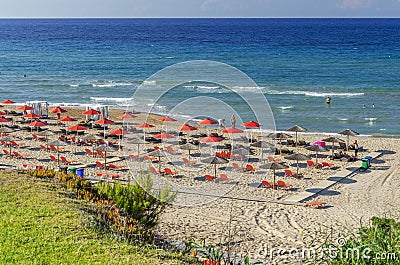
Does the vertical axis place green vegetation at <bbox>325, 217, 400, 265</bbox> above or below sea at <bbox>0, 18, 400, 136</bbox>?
below

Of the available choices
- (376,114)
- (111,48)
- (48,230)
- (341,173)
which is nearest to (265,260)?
(48,230)

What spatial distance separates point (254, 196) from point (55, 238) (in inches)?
369

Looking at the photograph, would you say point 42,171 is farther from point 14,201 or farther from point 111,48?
point 111,48

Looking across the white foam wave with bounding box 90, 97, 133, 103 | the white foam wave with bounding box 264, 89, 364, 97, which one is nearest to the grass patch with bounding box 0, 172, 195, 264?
the white foam wave with bounding box 90, 97, 133, 103

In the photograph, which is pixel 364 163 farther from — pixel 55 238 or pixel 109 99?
pixel 109 99

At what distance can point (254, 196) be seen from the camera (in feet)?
62.1

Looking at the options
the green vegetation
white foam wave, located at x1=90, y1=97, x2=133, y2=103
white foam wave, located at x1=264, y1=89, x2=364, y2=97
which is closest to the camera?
the green vegetation

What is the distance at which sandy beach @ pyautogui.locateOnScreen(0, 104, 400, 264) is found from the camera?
48.6 ft

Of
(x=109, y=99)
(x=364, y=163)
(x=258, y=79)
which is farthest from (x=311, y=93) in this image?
(x=364, y=163)

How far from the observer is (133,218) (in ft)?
42.8

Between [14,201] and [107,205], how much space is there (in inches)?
88.4

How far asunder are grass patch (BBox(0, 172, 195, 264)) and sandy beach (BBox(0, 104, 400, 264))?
3.00 metres

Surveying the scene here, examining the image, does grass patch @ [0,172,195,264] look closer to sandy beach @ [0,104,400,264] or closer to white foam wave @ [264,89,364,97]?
sandy beach @ [0,104,400,264]

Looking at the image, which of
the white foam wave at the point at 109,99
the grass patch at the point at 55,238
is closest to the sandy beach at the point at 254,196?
the grass patch at the point at 55,238
